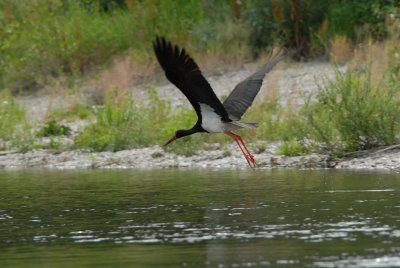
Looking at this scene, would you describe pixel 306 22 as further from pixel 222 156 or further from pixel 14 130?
pixel 222 156

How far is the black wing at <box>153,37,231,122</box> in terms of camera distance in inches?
436

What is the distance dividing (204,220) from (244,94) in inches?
148

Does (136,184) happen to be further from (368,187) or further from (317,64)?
(317,64)

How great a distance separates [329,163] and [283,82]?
21.3ft

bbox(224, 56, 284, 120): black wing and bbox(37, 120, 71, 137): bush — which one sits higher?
bbox(224, 56, 284, 120): black wing

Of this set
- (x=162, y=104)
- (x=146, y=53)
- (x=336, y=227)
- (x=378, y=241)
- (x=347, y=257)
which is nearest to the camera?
(x=347, y=257)

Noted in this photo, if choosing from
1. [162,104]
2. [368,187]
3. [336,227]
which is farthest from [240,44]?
Result: [336,227]

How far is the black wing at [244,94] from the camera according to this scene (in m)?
13.5

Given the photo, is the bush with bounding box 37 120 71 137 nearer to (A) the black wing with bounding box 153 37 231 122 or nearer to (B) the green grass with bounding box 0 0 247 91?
(B) the green grass with bounding box 0 0 247 91

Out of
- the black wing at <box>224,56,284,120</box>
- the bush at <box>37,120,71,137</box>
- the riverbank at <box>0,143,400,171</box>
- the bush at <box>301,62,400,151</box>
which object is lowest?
the riverbank at <box>0,143,400,171</box>

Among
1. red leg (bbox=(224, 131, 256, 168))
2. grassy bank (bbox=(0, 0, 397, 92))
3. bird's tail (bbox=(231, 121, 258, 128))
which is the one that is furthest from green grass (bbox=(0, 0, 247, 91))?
bird's tail (bbox=(231, 121, 258, 128))

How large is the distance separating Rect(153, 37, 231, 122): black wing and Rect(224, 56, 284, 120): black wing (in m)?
1.20

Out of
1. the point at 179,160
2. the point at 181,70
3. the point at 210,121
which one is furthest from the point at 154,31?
the point at 181,70

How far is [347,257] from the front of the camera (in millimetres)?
7824
